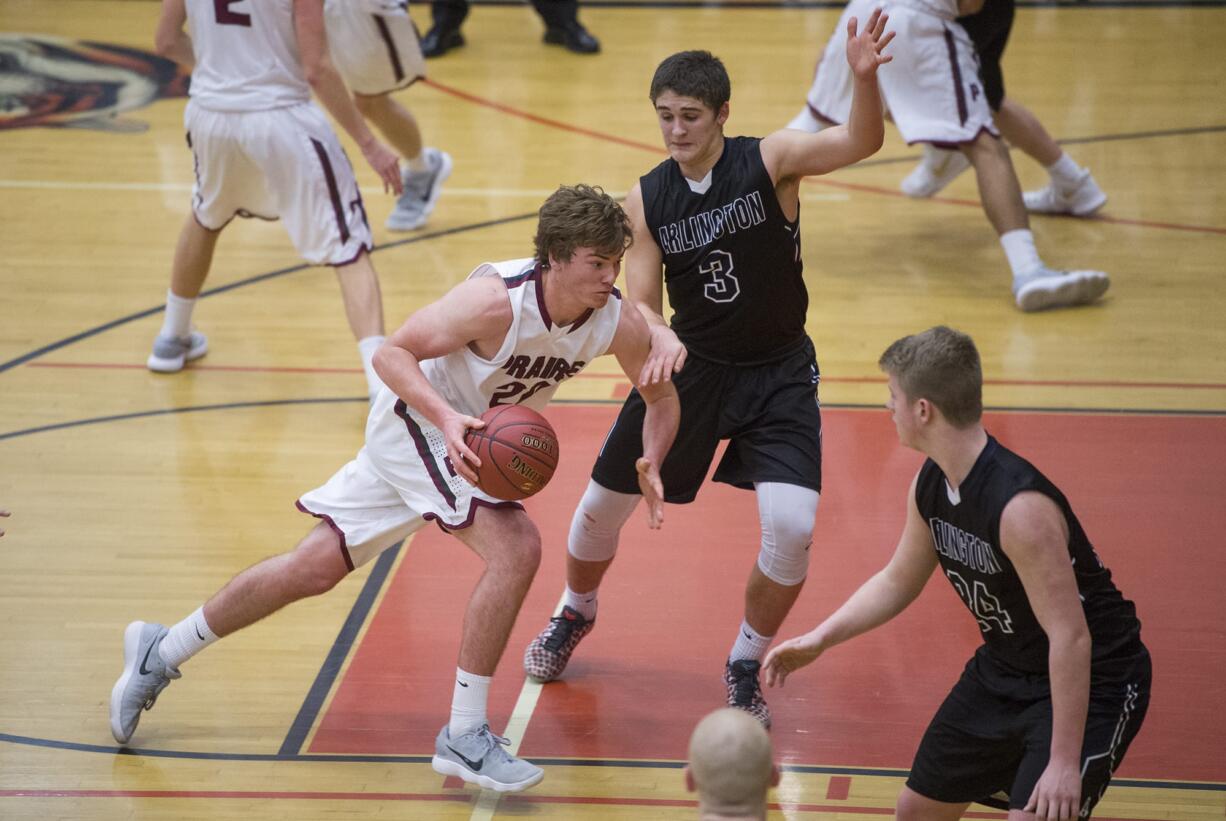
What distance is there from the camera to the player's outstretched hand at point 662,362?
400cm

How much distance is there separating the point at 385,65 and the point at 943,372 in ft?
18.6

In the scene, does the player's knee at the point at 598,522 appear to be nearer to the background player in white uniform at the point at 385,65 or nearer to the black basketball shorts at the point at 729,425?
the black basketball shorts at the point at 729,425

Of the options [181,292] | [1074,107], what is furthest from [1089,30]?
[181,292]

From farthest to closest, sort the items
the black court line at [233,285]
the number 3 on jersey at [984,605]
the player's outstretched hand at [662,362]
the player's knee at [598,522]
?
the black court line at [233,285] → the player's knee at [598,522] → the player's outstretched hand at [662,362] → the number 3 on jersey at [984,605]

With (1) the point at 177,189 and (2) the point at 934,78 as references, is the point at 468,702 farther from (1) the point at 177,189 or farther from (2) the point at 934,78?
(1) the point at 177,189

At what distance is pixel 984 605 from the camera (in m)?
3.26

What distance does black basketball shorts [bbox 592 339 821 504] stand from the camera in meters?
4.32

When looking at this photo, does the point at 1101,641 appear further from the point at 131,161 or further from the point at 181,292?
the point at 131,161

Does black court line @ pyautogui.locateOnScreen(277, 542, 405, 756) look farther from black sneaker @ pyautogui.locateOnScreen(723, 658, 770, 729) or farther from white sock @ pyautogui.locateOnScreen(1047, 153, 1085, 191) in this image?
white sock @ pyautogui.locateOnScreen(1047, 153, 1085, 191)

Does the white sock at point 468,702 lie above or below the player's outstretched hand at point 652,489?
below

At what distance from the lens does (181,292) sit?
21.9 feet

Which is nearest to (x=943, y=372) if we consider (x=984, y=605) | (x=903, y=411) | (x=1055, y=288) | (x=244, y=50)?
(x=903, y=411)

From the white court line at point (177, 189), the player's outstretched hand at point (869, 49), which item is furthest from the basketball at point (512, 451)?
the white court line at point (177, 189)

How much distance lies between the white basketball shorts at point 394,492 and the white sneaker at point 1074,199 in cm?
527
